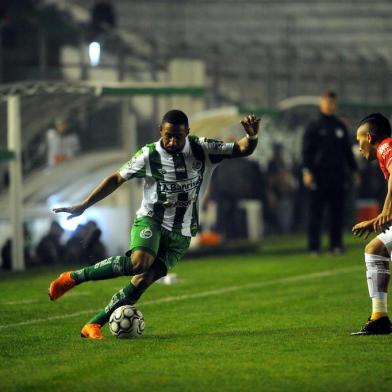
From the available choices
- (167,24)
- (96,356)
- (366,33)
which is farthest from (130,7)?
(96,356)

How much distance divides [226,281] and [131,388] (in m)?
7.99

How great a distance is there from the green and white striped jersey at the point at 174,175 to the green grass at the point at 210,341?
3.01 ft

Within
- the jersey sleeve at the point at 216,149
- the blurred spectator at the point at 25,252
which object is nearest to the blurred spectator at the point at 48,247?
the blurred spectator at the point at 25,252

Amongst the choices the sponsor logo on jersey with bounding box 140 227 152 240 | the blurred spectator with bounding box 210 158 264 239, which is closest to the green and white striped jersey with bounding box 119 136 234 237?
the sponsor logo on jersey with bounding box 140 227 152 240

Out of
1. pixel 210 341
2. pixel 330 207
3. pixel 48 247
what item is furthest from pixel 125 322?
pixel 330 207

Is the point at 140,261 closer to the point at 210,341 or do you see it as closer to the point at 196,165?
the point at 210,341

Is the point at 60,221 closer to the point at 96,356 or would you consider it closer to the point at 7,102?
the point at 7,102

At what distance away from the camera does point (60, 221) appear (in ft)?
62.5

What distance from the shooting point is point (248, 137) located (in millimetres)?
10594

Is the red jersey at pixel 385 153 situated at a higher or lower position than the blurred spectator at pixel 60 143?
higher

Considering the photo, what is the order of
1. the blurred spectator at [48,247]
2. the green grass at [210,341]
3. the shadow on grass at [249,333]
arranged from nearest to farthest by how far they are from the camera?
the green grass at [210,341]
the shadow on grass at [249,333]
the blurred spectator at [48,247]

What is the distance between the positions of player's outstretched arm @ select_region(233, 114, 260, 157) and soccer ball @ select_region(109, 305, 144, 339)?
1429mm

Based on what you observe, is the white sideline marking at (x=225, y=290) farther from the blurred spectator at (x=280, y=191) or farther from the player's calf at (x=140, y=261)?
the blurred spectator at (x=280, y=191)

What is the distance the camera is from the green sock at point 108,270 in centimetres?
1041
